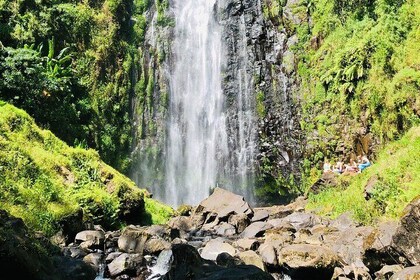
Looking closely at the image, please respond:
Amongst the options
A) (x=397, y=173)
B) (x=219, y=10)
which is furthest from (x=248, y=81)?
(x=397, y=173)

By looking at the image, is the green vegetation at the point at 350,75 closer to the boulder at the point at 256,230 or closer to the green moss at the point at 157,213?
the boulder at the point at 256,230

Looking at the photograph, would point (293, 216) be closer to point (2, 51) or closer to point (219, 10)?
point (2, 51)

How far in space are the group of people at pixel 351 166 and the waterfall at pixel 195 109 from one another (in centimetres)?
618

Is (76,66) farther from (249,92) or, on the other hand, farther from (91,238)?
(91,238)

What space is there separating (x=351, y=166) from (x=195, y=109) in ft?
32.0

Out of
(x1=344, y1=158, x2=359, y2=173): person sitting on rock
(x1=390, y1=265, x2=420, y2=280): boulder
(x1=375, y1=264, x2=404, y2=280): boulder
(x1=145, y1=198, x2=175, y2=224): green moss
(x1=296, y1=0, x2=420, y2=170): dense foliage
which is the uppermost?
(x1=296, y1=0, x2=420, y2=170): dense foliage

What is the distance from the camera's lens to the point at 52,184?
37.4ft

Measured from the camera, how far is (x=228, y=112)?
22.9 m

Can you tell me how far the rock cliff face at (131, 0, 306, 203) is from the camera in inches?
842

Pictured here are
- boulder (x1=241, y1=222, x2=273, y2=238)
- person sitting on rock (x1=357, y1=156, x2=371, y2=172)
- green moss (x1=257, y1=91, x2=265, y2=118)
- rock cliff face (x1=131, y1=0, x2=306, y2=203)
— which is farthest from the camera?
green moss (x1=257, y1=91, x2=265, y2=118)

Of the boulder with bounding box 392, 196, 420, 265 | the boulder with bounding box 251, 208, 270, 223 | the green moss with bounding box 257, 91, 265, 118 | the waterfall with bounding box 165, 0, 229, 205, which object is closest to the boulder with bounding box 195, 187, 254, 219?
the boulder with bounding box 251, 208, 270, 223

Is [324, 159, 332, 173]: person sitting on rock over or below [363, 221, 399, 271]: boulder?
below

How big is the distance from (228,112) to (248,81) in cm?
199

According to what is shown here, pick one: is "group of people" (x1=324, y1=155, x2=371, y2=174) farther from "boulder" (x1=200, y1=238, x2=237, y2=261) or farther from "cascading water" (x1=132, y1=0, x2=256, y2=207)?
"boulder" (x1=200, y1=238, x2=237, y2=261)
